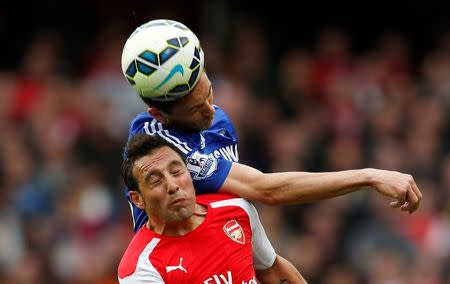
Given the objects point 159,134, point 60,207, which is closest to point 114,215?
point 60,207

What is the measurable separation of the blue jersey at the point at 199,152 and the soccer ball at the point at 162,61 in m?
0.27

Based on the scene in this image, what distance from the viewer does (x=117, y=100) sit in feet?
43.0

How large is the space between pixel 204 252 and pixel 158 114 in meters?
0.71

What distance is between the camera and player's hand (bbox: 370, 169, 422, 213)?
5.57m

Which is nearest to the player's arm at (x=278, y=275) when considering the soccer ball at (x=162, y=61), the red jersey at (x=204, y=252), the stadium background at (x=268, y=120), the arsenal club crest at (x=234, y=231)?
the red jersey at (x=204, y=252)

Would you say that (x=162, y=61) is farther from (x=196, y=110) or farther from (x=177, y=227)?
(x=177, y=227)

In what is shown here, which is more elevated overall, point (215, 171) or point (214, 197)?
point (215, 171)

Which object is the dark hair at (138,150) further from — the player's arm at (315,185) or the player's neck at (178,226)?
the player's arm at (315,185)

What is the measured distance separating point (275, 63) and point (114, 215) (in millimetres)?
2902

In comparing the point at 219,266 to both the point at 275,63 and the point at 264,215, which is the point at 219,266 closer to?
the point at 264,215

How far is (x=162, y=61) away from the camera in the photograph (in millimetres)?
5664

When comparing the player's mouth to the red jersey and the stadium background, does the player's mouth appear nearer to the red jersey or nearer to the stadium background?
the red jersey

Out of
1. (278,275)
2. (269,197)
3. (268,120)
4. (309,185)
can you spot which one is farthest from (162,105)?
(268,120)

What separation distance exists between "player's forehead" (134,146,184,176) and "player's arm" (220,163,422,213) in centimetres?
34
